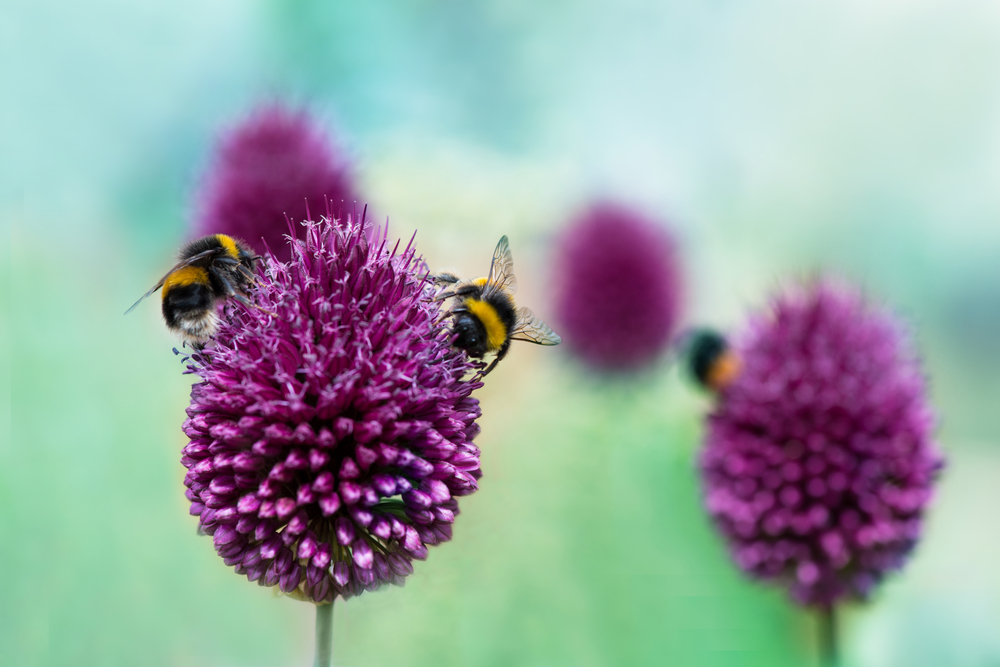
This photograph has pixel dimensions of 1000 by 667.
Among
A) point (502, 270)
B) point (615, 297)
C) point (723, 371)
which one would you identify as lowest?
point (502, 270)

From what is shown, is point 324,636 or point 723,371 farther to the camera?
point 723,371

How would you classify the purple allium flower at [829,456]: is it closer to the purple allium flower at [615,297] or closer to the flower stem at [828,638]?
the flower stem at [828,638]

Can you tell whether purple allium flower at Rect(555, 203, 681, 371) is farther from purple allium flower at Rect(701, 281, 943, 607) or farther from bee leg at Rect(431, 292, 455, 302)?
bee leg at Rect(431, 292, 455, 302)

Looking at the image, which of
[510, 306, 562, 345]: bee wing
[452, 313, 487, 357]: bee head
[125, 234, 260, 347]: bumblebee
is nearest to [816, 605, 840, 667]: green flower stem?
[510, 306, 562, 345]: bee wing

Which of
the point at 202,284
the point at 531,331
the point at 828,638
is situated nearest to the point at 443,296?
the point at 531,331

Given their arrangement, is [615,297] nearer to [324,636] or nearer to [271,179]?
[271,179]

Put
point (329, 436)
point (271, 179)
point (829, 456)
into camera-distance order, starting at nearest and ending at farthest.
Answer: point (329, 436) → point (829, 456) → point (271, 179)

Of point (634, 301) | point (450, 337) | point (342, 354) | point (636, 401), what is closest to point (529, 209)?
point (634, 301)

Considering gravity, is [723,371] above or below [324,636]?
above

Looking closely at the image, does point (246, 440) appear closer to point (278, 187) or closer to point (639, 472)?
point (278, 187)
